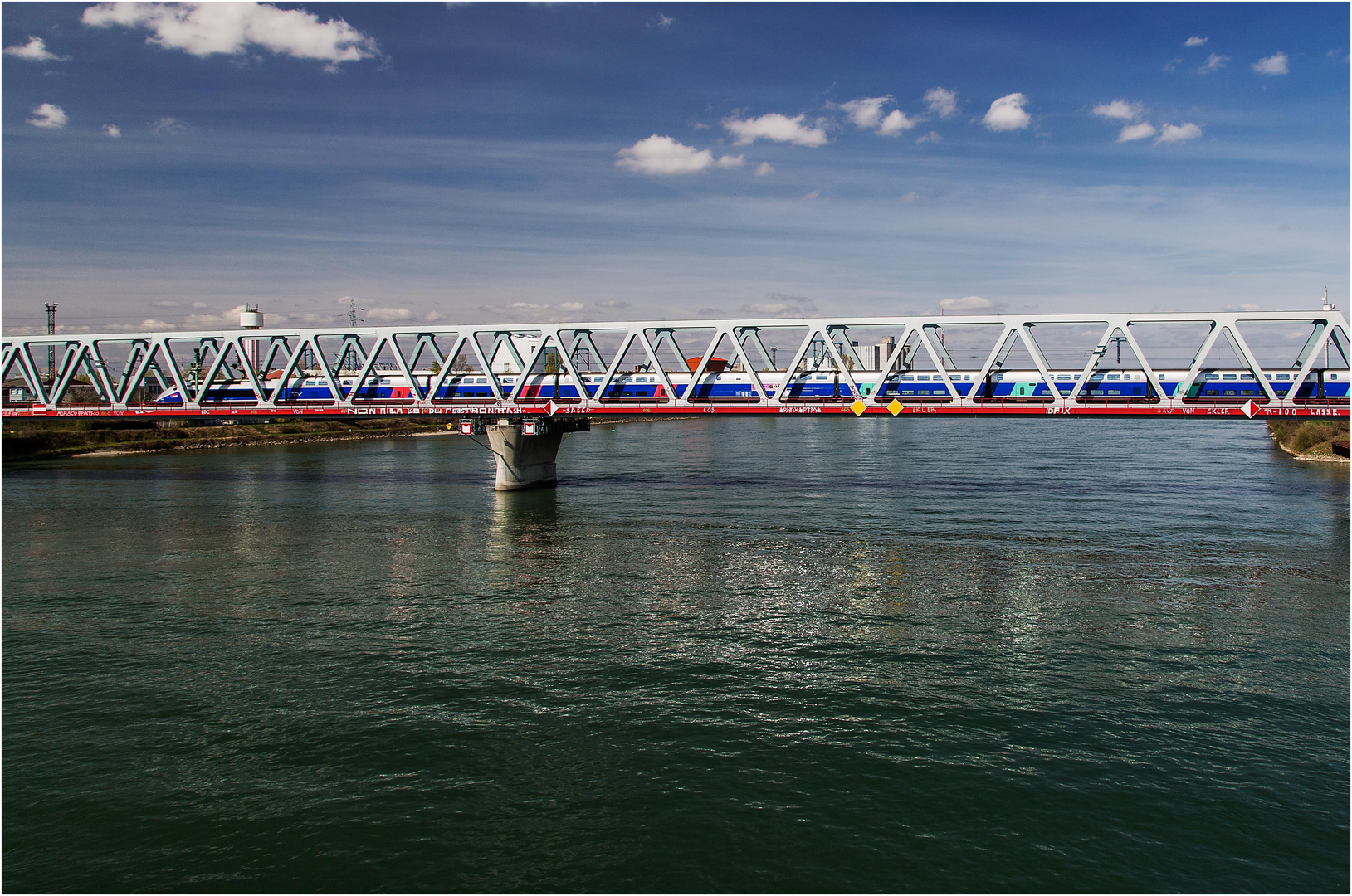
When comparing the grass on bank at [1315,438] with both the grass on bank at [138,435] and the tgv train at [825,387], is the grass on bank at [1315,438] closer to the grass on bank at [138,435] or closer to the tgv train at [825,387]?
the tgv train at [825,387]

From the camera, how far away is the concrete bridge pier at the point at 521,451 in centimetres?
6744

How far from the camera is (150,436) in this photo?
383ft

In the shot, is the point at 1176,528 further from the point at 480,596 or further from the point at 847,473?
the point at 480,596

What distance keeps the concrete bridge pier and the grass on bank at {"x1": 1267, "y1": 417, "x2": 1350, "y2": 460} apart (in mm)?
74742

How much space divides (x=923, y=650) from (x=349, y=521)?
3848 cm

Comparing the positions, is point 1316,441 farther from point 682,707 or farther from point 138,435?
point 138,435

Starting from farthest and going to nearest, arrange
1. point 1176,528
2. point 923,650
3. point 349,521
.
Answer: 1. point 349,521
2. point 1176,528
3. point 923,650

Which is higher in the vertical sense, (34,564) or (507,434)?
(507,434)

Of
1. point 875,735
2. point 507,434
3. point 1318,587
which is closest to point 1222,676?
point 875,735

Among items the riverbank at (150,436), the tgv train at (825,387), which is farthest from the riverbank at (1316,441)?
the riverbank at (150,436)

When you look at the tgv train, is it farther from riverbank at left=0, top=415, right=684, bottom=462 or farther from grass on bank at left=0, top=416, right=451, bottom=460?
riverbank at left=0, top=415, right=684, bottom=462

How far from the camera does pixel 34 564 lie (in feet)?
128

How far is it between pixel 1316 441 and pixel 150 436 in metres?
141

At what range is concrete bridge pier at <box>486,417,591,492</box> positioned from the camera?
67438 mm
